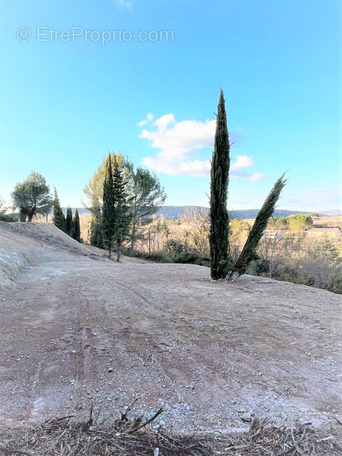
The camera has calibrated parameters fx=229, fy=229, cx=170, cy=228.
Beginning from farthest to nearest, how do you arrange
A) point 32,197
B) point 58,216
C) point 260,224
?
1. point 32,197
2. point 58,216
3. point 260,224

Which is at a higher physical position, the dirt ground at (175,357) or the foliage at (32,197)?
the foliage at (32,197)

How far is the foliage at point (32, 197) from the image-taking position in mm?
23875

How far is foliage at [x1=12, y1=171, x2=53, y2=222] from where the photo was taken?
2388cm

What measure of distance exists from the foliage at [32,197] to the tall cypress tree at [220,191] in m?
24.1

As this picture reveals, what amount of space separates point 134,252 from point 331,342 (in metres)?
21.2

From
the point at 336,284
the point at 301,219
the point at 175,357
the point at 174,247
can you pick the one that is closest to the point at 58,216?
the point at 174,247

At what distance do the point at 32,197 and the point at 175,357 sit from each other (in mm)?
27294

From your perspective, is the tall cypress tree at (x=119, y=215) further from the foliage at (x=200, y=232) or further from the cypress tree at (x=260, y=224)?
the cypress tree at (x=260, y=224)

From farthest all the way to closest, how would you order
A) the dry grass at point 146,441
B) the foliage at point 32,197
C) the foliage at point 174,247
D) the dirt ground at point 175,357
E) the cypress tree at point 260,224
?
the foliage at point 32,197 → the foliage at point 174,247 → the cypress tree at point 260,224 → the dirt ground at point 175,357 → the dry grass at point 146,441

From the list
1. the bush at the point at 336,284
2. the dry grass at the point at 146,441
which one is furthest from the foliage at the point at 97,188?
the dry grass at the point at 146,441

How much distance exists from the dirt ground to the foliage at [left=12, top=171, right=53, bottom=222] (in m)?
23.6

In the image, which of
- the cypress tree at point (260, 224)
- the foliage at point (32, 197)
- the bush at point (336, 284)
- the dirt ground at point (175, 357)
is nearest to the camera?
the dirt ground at point (175, 357)

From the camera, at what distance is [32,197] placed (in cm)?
2459

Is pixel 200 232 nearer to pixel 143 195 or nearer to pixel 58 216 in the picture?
pixel 143 195
